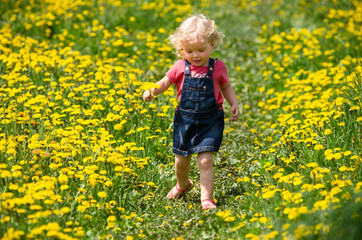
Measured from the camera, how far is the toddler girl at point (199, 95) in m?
3.54

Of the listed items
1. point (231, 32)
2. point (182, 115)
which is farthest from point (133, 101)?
point (231, 32)

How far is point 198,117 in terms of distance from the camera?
11.9 ft

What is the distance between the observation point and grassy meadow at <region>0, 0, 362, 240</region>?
2.94m

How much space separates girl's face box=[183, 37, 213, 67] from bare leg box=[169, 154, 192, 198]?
85cm

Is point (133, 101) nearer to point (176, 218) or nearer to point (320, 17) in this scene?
point (176, 218)

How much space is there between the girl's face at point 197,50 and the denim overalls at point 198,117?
90 mm

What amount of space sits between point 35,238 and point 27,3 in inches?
292

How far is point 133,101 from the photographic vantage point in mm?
4730

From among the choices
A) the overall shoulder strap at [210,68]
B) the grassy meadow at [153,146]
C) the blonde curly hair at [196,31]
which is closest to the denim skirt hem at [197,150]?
the grassy meadow at [153,146]

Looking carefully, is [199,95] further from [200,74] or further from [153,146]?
[153,146]

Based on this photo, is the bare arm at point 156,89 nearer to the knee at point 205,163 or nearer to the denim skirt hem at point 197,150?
the denim skirt hem at point 197,150

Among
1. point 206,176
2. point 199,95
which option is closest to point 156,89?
point 199,95

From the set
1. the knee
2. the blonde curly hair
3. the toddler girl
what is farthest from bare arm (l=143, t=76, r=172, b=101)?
the knee

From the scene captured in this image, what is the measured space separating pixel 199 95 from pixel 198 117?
19cm
